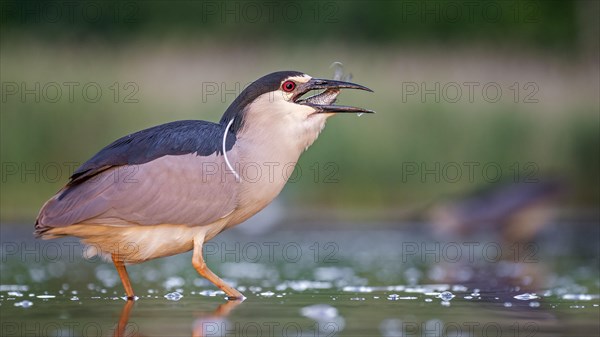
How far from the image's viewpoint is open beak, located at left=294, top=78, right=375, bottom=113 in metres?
7.30

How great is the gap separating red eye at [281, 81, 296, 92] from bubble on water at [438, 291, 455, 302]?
159 cm

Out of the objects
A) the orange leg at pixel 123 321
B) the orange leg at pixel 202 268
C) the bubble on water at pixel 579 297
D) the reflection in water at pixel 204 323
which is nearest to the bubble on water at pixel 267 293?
the orange leg at pixel 202 268

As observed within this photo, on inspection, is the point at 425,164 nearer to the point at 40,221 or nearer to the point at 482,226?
the point at 482,226

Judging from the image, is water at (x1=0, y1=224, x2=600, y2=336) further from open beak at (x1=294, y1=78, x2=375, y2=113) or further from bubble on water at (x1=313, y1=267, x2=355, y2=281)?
open beak at (x1=294, y1=78, x2=375, y2=113)

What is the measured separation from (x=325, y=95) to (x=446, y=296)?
149cm

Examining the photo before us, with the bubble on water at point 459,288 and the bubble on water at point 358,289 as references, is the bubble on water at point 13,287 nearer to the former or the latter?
the bubble on water at point 358,289

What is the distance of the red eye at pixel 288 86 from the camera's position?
24.2 feet

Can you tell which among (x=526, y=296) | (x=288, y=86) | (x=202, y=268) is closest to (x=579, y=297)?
(x=526, y=296)

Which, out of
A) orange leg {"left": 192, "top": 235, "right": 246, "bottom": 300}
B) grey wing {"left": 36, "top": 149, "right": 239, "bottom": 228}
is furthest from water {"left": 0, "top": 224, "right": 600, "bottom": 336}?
grey wing {"left": 36, "top": 149, "right": 239, "bottom": 228}

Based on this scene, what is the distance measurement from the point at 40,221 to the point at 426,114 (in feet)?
35.8

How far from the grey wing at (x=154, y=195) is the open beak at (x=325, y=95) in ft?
1.94

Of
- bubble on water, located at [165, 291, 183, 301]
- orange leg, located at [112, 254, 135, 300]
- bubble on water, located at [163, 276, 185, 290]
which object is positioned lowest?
bubble on water, located at [163, 276, 185, 290]

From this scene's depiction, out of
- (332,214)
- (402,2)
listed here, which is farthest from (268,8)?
(332,214)

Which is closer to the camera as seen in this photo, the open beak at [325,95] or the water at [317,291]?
the water at [317,291]
